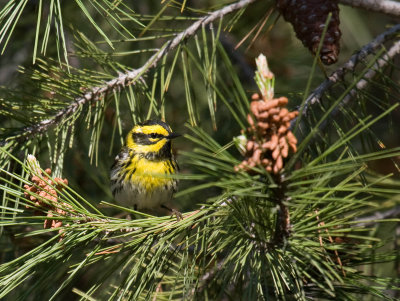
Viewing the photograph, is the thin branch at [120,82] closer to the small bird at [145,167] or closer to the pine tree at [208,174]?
the pine tree at [208,174]

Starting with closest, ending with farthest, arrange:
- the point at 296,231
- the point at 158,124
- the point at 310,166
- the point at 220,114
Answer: the point at 310,166 → the point at 296,231 → the point at 158,124 → the point at 220,114

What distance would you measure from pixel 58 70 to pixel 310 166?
1.21 meters

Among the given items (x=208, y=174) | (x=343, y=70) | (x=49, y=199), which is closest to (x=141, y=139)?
(x=343, y=70)

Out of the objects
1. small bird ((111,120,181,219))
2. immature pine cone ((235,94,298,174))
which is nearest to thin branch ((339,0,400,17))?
immature pine cone ((235,94,298,174))

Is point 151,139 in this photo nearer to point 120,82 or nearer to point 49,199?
point 120,82

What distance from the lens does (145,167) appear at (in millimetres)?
2910

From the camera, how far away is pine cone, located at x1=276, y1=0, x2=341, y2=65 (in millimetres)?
1788

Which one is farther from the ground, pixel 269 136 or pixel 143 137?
pixel 143 137

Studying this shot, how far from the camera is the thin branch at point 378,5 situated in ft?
6.61

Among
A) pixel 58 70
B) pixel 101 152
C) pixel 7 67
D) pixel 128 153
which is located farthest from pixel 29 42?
pixel 58 70

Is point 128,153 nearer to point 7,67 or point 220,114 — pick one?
point 220,114

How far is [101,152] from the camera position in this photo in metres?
3.29

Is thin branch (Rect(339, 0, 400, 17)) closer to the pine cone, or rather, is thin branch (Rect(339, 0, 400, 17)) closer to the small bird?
the pine cone

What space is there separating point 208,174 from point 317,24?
2.83 feet
